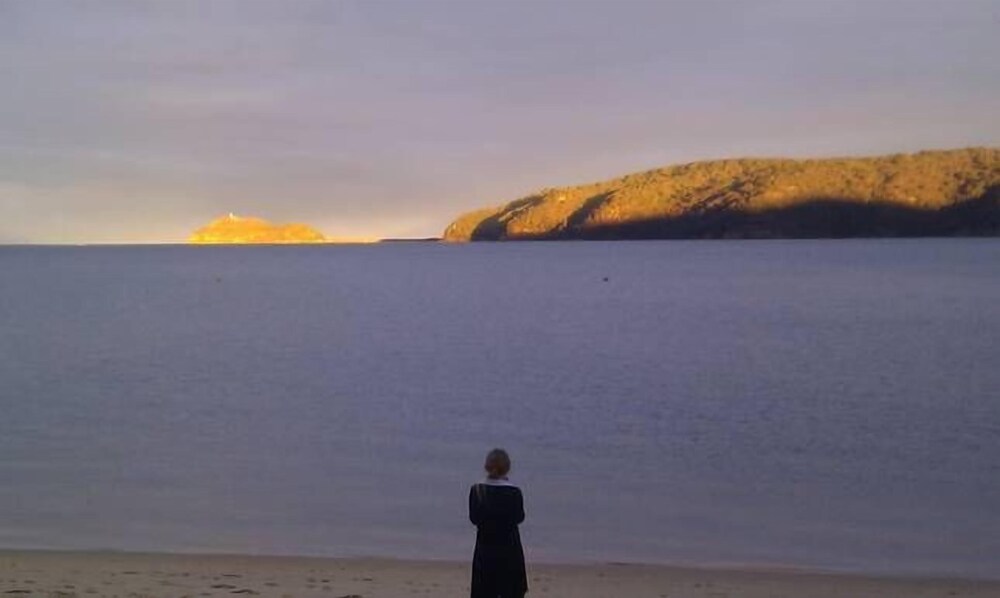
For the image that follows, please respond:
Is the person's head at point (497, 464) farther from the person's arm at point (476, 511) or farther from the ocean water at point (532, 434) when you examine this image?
the ocean water at point (532, 434)

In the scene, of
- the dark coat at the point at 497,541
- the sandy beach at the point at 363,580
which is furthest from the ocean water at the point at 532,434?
the dark coat at the point at 497,541

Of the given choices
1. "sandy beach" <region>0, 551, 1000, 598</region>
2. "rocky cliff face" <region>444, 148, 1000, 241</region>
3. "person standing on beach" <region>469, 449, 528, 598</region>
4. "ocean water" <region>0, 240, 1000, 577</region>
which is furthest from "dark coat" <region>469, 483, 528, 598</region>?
"rocky cliff face" <region>444, 148, 1000, 241</region>

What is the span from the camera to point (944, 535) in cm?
1467

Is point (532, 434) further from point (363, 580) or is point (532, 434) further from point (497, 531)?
point (497, 531)

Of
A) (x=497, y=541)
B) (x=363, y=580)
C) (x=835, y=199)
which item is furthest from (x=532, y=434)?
(x=835, y=199)

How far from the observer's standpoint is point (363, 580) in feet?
37.7

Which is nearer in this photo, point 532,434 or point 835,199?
point 532,434

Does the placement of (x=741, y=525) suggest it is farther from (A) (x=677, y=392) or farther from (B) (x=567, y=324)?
(B) (x=567, y=324)

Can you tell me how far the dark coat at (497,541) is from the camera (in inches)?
275

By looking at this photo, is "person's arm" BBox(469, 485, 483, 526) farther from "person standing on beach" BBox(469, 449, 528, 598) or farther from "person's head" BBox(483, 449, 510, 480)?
"person's head" BBox(483, 449, 510, 480)

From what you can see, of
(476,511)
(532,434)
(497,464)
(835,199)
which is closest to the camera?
(497,464)

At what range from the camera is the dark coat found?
698cm

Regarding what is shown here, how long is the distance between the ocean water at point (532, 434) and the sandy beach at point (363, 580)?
83 centimetres

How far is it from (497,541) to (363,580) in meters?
4.71
